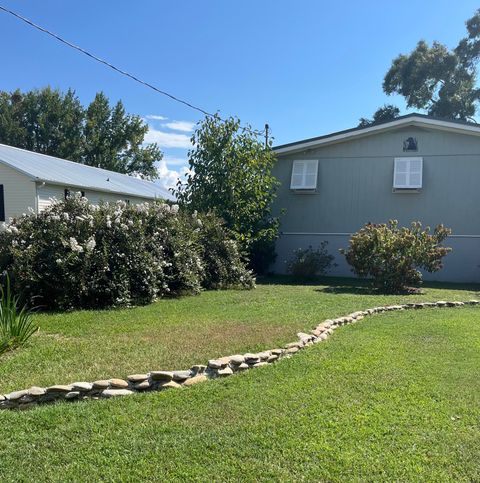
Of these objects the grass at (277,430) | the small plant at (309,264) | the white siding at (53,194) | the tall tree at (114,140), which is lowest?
the grass at (277,430)

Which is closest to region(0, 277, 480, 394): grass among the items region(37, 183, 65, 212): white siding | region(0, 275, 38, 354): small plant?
region(0, 275, 38, 354): small plant

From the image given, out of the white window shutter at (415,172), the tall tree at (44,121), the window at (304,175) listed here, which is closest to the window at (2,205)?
the window at (304,175)

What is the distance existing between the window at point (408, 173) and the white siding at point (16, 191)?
499 inches

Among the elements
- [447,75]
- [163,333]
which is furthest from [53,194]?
[447,75]

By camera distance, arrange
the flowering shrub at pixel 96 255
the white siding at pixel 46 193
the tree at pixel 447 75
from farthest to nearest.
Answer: the tree at pixel 447 75
the white siding at pixel 46 193
the flowering shrub at pixel 96 255

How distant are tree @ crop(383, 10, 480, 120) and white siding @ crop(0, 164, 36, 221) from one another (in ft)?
84.7

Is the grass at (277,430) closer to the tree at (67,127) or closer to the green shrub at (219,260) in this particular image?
the green shrub at (219,260)

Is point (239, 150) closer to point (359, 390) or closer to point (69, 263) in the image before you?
point (69, 263)

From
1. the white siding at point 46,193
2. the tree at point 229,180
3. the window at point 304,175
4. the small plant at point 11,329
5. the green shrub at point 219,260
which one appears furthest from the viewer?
the white siding at point 46,193

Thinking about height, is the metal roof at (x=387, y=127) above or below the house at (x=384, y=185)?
above

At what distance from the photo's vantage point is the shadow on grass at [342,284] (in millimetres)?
12026

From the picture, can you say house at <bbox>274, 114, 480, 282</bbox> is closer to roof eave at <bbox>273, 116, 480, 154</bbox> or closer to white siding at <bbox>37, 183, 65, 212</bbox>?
roof eave at <bbox>273, 116, 480, 154</bbox>

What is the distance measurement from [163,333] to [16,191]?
46.4ft

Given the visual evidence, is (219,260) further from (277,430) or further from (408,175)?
(277,430)
